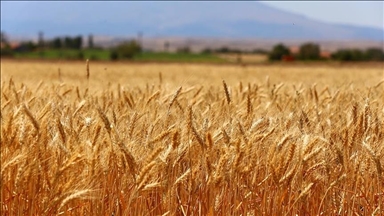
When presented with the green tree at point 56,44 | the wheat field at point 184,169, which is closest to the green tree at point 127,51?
the green tree at point 56,44

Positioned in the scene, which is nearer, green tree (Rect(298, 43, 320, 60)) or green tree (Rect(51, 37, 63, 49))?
green tree (Rect(298, 43, 320, 60))

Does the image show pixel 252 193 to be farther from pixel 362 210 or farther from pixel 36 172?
pixel 36 172

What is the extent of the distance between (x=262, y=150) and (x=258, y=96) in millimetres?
2029

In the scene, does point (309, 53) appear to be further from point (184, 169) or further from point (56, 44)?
point (184, 169)

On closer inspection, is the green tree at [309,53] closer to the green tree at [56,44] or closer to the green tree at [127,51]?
the green tree at [127,51]

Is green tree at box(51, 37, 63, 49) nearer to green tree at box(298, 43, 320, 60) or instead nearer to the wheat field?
green tree at box(298, 43, 320, 60)

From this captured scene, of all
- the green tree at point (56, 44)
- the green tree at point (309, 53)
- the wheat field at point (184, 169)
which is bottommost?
the green tree at point (56, 44)

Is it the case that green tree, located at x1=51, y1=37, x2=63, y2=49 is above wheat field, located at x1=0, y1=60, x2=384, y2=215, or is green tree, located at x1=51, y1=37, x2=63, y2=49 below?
below

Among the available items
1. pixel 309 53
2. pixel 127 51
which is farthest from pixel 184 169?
pixel 127 51

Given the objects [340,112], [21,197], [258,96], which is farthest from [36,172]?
[258,96]

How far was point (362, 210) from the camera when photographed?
2832 mm

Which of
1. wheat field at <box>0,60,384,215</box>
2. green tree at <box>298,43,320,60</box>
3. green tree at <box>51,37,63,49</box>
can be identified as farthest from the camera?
green tree at <box>51,37,63,49</box>

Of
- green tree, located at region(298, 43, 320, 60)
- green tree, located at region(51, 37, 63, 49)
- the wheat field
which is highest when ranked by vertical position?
the wheat field

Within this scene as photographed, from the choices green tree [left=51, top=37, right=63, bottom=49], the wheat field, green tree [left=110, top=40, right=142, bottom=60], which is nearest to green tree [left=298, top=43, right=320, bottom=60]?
green tree [left=110, top=40, right=142, bottom=60]
